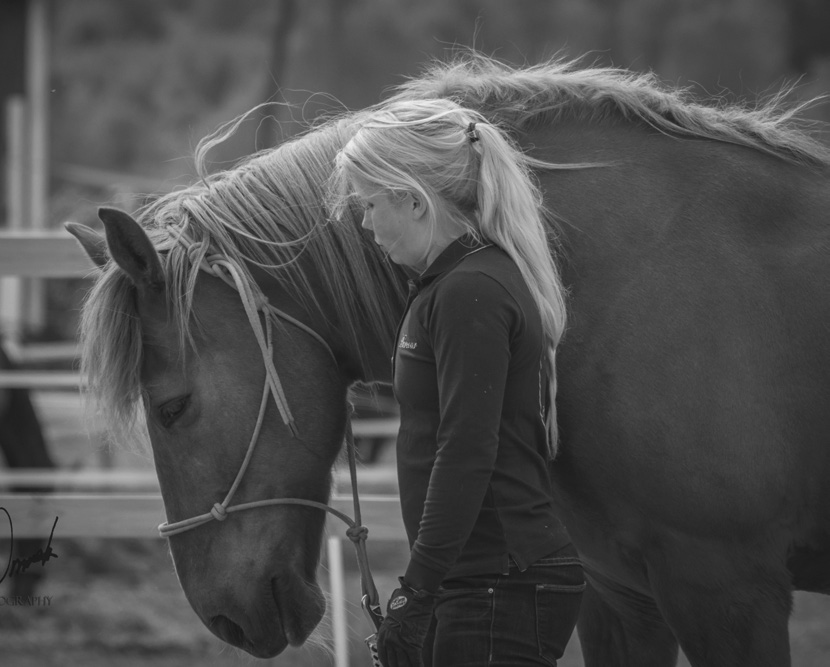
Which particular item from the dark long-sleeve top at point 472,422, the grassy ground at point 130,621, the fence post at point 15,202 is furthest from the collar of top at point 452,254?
the fence post at point 15,202

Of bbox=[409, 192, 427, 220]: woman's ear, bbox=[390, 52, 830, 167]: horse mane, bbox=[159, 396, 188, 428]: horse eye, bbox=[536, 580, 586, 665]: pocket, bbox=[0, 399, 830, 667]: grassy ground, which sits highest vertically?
bbox=[390, 52, 830, 167]: horse mane

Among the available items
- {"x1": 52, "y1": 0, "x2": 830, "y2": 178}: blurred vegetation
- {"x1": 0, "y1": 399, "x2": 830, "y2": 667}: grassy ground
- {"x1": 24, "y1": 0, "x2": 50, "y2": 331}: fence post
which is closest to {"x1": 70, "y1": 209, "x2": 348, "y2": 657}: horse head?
{"x1": 0, "y1": 399, "x2": 830, "y2": 667}: grassy ground

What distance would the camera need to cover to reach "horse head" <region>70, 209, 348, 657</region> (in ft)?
6.57

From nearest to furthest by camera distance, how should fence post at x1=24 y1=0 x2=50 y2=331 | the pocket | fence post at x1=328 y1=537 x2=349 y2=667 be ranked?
the pocket
fence post at x1=328 y1=537 x2=349 y2=667
fence post at x1=24 y1=0 x2=50 y2=331

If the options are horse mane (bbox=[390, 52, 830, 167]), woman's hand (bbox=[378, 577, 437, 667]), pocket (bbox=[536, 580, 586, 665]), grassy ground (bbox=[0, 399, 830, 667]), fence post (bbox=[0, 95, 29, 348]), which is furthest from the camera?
fence post (bbox=[0, 95, 29, 348])

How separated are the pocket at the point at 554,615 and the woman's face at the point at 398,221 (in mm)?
619

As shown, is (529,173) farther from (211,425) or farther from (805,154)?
(211,425)

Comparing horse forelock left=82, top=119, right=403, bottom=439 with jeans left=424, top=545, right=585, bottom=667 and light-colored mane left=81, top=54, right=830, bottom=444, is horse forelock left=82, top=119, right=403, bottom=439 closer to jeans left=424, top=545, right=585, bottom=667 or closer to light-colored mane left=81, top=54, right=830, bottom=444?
light-colored mane left=81, top=54, right=830, bottom=444

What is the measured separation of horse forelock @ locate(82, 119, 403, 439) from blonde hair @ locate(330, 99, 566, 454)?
357 millimetres

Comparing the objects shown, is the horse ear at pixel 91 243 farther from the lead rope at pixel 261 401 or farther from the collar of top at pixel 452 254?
the collar of top at pixel 452 254

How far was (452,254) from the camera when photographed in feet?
5.69

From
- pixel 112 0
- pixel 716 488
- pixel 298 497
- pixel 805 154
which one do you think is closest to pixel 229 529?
pixel 298 497

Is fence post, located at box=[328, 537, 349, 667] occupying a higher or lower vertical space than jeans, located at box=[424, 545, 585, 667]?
lower

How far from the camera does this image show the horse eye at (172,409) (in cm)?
202
